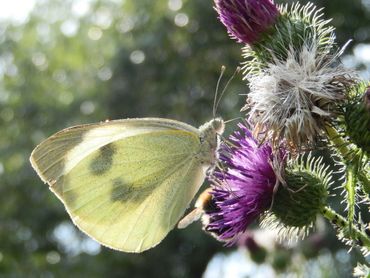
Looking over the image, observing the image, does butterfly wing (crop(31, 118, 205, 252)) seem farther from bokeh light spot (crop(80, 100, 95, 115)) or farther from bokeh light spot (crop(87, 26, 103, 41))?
bokeh light spot (crop(87, 26, 103, 41))

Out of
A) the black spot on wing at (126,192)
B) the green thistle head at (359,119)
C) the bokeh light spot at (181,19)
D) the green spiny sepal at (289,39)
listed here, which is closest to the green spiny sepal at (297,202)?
the green thistle head at (359,119)

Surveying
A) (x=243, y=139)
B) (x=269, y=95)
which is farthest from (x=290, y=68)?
(x=243, y=139)

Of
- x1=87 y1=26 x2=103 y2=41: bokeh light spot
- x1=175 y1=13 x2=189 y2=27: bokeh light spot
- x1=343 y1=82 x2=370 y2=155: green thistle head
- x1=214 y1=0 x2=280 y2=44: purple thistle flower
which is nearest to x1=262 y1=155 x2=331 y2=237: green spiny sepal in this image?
x1=343 y1=82 x2=370 y2=155: green thistle head

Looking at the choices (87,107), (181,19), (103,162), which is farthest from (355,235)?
(181,19)

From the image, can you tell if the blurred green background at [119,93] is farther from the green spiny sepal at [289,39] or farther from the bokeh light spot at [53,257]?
the green spiny sepal at [289,39]

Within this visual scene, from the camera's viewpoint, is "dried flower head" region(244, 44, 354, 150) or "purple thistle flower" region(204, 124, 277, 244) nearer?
"dried flower head" region(244, 44, 354, 150)

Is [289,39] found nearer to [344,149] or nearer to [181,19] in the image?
[344,149]
